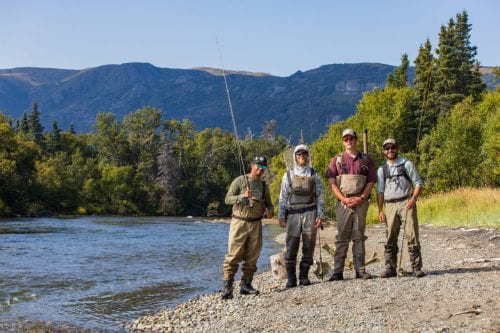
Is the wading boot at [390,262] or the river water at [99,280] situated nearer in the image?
the wading boot at [390,262]

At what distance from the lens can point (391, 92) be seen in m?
56.1

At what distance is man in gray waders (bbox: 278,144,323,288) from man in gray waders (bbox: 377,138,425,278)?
104 cm

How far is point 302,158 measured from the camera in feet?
29.8

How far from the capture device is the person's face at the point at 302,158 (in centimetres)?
904

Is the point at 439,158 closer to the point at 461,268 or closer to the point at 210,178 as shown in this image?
the point at 461,268

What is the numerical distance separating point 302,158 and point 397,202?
167cm

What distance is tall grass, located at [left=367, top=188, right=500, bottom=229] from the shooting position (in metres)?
19.1

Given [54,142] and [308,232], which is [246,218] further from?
[54,142]

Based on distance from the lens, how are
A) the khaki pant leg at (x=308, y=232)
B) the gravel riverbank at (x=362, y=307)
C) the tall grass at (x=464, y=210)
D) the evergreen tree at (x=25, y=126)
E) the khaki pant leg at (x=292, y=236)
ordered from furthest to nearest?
the evergreen tree at (x=25, y=126)
the tall grass at (x=464, y=210)
the khaki pant leg at (x=292, y=236)
the khaki pant leg at (x=308, y=232)
the gravel riverbank at (x=362, y=307)

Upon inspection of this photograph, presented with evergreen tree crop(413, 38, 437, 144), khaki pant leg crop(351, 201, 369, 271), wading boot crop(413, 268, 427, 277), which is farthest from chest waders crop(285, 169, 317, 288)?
Result: evergreen tree crop(413, 38, 437, 144)

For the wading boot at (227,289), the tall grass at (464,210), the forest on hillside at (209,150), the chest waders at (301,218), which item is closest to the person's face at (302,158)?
the chest waders at (301,218)

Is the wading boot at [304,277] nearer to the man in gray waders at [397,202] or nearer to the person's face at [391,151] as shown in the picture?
the man in gray waders at [397,202]

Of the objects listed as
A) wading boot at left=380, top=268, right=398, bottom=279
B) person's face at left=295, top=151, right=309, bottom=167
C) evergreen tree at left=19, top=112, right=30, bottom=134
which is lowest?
wading boot at left=380, top=268, right=398, bottom=279

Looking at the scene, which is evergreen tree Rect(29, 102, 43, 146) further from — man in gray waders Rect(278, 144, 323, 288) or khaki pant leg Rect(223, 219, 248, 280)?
man in gray waders Rect(278, 144, 323, 288)
